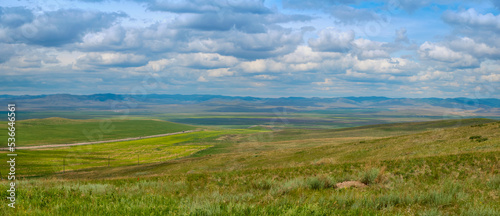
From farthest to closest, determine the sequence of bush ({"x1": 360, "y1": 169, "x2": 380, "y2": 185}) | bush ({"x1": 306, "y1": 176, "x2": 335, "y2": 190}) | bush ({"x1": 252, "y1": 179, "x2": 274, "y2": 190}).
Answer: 1. bush ({"x1": 360, "y1": 169, "x2": 380, "y2": 185})
2. bush ({"x1": 252, "y1": 179, "x2": 274, "y2": 190})
3. bush ({"x1": 306, "y1": 176, "x2": 335, "y2": 190})

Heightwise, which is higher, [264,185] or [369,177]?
[369,177]

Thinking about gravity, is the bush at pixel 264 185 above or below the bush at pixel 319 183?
below

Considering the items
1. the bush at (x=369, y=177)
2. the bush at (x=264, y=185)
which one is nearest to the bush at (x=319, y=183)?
the bush at (x=264, y=185)

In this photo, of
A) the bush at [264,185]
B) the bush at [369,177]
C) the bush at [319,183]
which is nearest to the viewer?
the bush at [319,183]

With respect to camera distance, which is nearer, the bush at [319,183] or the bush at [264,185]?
the bush at [319,183]

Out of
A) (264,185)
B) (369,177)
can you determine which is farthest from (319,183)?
(369,177)

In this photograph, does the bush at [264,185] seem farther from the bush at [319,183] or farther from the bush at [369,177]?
the bush at [369,177]

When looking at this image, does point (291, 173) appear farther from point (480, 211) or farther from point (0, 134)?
point (0, 134)

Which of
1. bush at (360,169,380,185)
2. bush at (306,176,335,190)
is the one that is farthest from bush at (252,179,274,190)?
bush at (360,169,380,185)

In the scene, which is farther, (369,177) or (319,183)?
(369,177)

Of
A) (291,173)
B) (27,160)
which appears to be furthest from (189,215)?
(27,160)

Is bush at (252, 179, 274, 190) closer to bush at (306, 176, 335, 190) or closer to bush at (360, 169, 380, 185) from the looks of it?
bush at (306, 176, 335, 190)

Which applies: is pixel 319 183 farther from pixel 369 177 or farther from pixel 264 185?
pixel 369 177

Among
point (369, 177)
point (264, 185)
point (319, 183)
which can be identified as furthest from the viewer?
point (369, 177)
